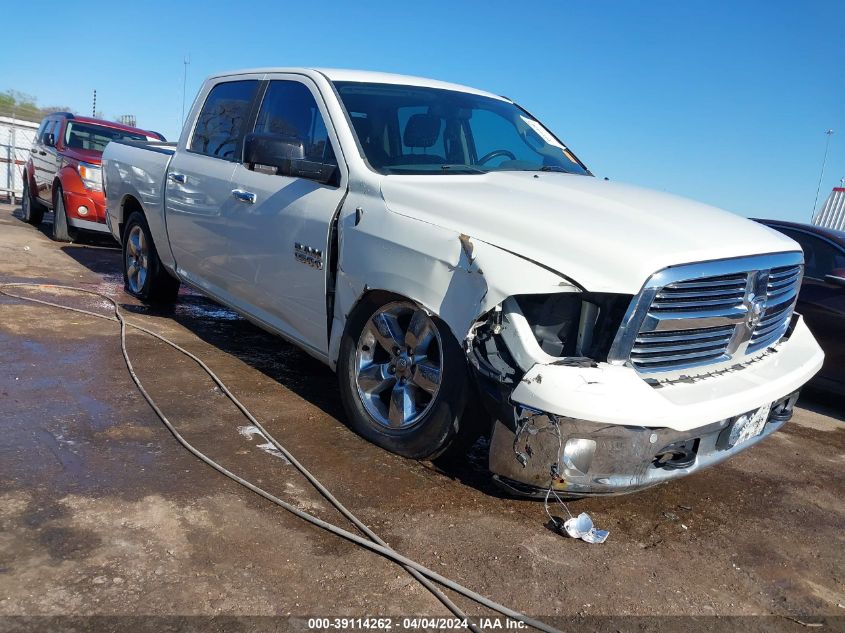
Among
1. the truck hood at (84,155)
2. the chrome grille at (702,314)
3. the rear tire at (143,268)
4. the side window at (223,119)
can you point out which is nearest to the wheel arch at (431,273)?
the chrome grille at (702,314)

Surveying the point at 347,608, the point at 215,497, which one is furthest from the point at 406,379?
the point at 347,608

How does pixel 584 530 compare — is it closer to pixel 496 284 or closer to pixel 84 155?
pixel 496 284

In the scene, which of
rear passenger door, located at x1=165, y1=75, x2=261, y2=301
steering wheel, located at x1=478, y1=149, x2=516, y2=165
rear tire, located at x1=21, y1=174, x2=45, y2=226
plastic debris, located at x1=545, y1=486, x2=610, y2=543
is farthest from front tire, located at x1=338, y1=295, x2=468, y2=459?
rear tire, located at x1=21, y1=174, x2=45, y2=226

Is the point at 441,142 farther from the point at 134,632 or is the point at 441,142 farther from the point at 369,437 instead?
the point at 134,632

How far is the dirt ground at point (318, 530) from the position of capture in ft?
8.34

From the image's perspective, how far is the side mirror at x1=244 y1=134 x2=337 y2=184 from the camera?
409 cm

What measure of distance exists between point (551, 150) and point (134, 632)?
12.6ft

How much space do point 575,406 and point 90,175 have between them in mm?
9136

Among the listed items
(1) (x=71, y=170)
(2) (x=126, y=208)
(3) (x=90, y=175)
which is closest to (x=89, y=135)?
(1) (x=71, y=170)

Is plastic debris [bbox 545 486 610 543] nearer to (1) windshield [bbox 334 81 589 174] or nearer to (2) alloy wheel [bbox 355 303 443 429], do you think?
(2) alloy wheel [bbox 355 303 443 429]

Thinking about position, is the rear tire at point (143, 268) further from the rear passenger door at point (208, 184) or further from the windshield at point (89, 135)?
the windshield at point (89, 135)

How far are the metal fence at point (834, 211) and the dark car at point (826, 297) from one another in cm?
979

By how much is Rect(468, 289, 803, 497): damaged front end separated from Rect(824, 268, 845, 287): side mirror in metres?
3.52

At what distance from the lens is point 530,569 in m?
2.86
